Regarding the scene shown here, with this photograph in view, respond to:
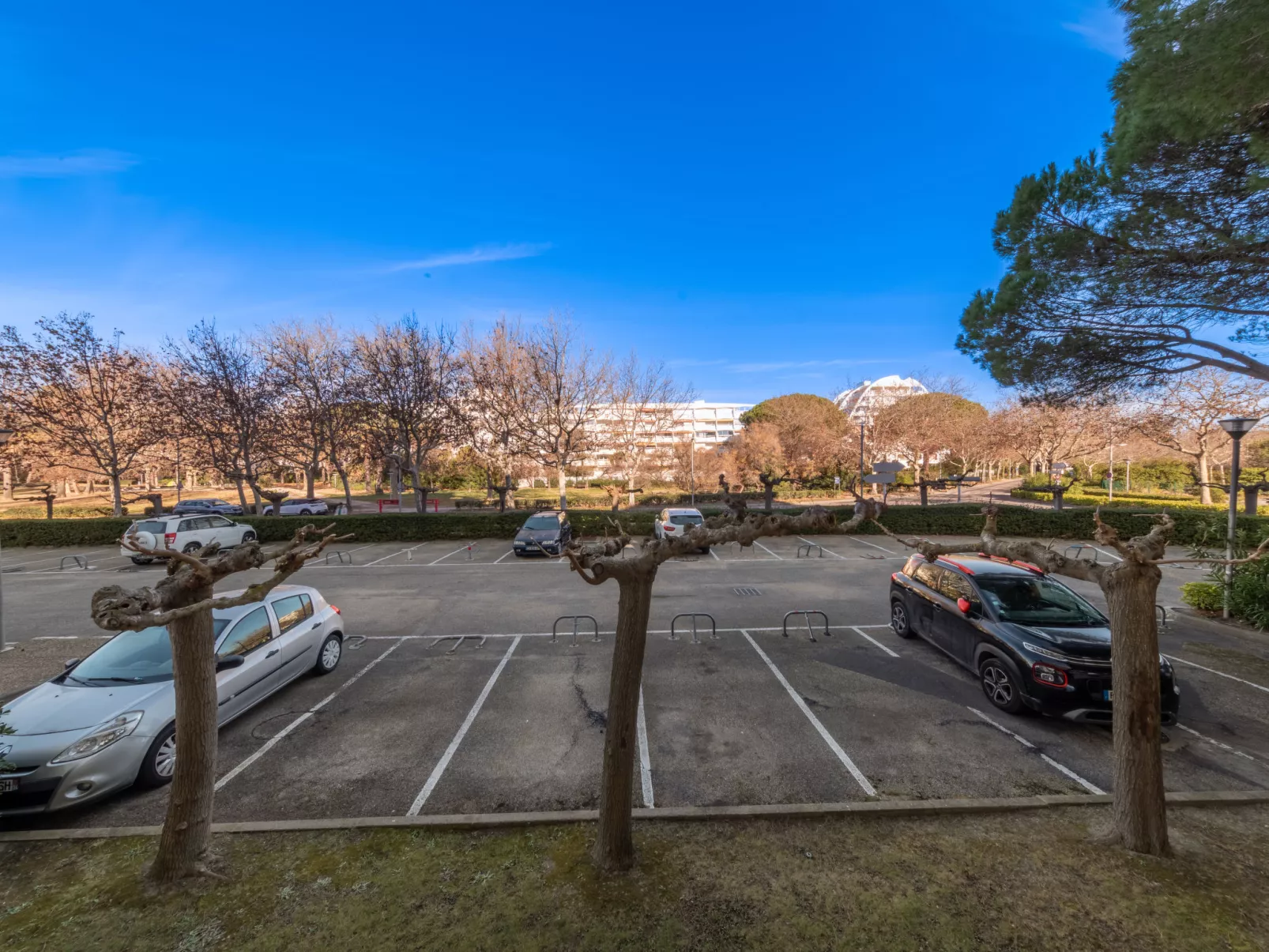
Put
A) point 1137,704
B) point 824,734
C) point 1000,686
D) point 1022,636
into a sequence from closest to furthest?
1. point 1137,704
2. point 824,734
3. point 1022,636
4. point 1000,686

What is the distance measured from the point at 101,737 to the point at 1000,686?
375 inches

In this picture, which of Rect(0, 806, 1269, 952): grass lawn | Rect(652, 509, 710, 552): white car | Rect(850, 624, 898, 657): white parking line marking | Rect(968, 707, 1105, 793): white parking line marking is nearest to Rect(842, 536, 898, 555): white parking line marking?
Rect(652, 509, 710, 552): white car

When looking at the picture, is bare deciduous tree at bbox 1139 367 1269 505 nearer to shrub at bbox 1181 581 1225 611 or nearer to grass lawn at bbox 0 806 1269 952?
shrub at bbox 1181 581 1225 611

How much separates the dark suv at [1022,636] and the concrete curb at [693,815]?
137cm

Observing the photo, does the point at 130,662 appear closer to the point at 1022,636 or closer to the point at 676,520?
the point at 1022,636

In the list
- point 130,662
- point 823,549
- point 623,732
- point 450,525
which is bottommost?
point 823,549

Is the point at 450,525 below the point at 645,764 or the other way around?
the other way around

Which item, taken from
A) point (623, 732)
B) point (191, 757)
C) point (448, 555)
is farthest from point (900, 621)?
point (448, 555)

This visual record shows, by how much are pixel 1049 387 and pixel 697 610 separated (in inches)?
391

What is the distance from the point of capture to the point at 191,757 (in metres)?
3.51

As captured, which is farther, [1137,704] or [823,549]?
[823,549]

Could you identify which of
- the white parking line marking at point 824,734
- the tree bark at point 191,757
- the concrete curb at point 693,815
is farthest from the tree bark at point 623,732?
the tree bark at point 191,757

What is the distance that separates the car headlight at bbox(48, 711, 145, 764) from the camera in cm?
451

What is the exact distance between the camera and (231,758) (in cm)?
541
